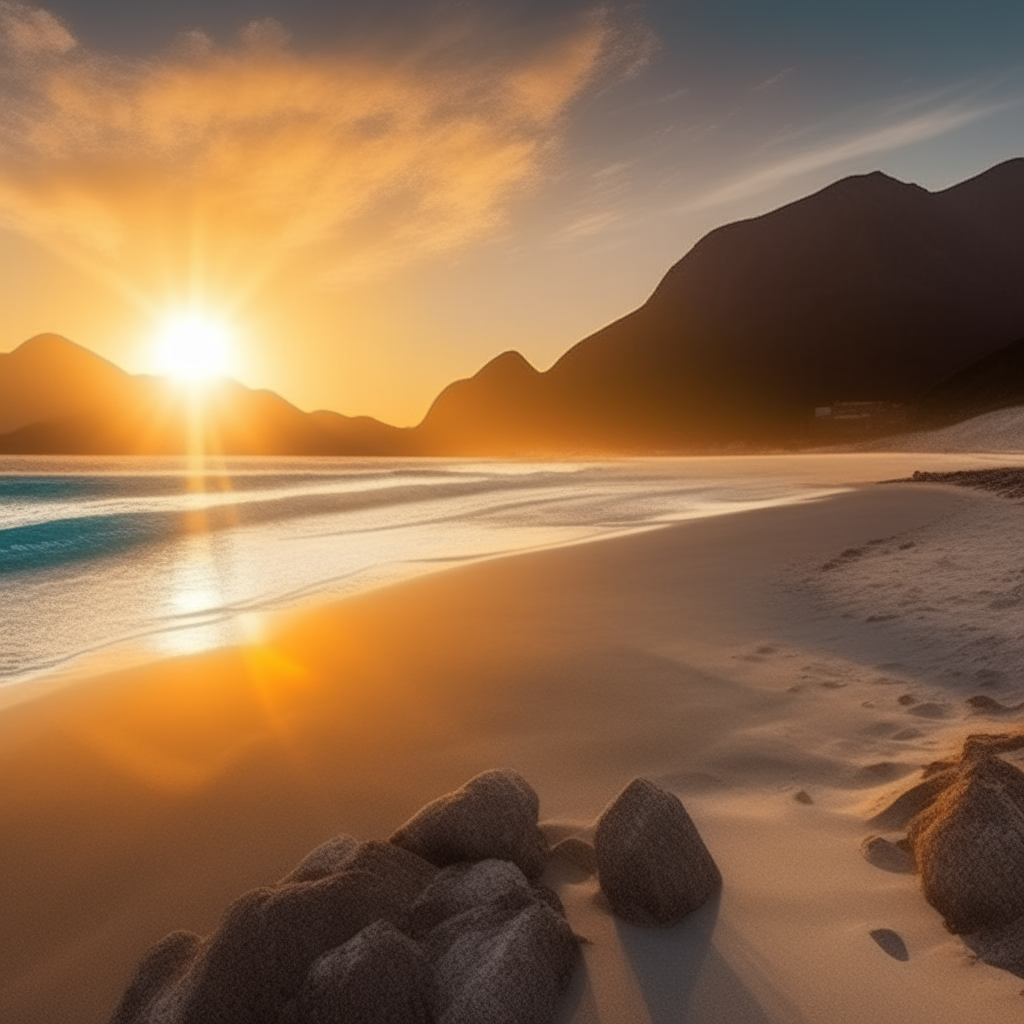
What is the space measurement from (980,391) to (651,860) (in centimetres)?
10935

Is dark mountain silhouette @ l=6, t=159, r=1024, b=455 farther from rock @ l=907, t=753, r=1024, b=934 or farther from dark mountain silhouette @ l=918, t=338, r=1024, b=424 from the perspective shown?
rock @ l=907, t=753, r=1024, b=934

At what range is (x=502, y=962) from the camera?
9.47 feet

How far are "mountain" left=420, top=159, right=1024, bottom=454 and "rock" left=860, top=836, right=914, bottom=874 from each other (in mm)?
128180

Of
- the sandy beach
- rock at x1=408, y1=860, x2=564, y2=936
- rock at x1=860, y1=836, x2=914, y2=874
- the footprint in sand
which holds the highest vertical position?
rock at x1=408, y1=860, x2=564, y2=936

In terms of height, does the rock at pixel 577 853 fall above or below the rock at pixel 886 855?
below

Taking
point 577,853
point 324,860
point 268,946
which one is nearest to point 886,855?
point 577,853

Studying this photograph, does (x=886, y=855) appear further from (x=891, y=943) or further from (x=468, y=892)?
(x=468, y=892)

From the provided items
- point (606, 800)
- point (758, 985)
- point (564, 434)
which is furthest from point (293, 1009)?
point (564, 434)

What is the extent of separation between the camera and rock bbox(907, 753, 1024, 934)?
322cm

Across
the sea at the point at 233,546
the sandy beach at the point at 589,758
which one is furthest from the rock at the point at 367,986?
the sea at the point at 233,546

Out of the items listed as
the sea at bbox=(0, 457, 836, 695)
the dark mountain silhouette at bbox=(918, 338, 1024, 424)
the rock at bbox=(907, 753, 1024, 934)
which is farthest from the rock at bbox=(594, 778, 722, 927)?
the dark mountain silhouette at bbox=(918, 338, 1024, 424)

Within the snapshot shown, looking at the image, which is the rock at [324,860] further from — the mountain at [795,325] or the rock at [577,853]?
the mountain at [795,325]

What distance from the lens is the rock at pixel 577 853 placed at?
3.90m

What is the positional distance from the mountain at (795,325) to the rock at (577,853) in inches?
5051
